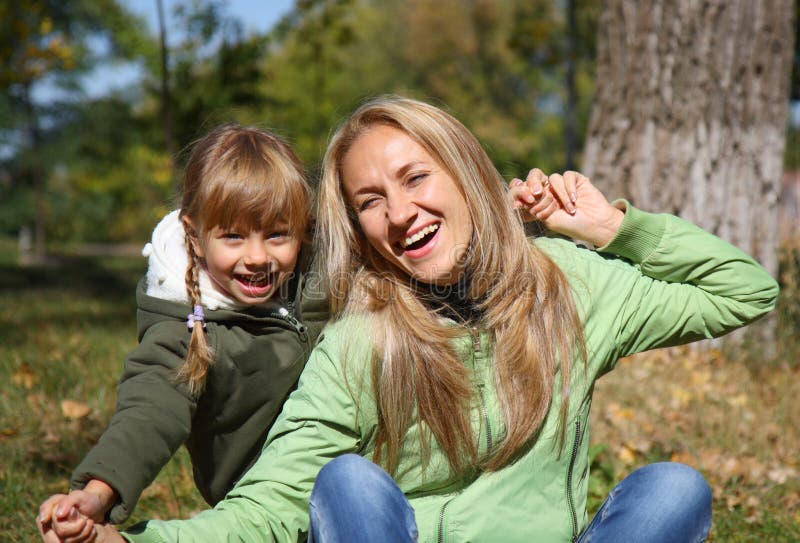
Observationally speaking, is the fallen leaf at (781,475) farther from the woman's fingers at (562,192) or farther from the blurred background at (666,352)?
the woman's fingers at (562,192)

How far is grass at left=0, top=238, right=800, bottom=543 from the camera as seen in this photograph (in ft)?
9.96

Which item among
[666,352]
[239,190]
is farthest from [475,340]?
[666,352]

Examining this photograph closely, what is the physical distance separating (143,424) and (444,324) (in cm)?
75

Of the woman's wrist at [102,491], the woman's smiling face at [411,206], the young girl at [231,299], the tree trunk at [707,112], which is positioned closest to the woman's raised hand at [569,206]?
the woman's smiling face at [411,206]

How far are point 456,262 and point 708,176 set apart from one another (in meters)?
2.79

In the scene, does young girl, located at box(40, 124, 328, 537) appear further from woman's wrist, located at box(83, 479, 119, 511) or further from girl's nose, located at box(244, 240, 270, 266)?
woman's wrist, located at box(83, 479, 119, 511)

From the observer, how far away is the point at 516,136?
25.4m

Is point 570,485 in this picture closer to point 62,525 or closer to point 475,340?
point 475,340

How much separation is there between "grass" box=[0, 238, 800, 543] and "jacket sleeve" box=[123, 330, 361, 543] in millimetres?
1148

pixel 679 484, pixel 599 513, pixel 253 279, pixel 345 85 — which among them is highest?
pixel 253 279

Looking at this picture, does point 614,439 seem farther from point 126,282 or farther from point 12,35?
point 12,35

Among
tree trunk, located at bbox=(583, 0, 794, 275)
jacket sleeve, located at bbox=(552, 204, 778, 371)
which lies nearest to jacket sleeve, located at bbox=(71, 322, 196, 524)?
jacket sleeve, located at bbox=(552, 204, 778, 371)

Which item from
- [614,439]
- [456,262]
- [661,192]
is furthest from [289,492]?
[661,192]

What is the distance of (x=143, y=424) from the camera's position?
6.40 feet
